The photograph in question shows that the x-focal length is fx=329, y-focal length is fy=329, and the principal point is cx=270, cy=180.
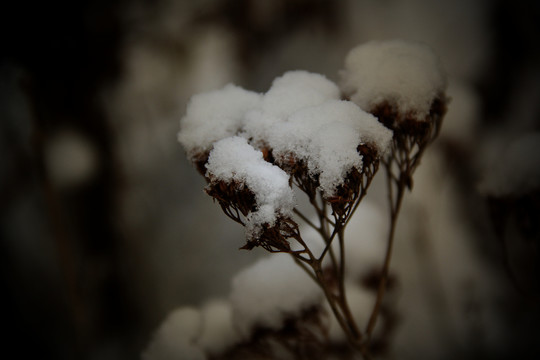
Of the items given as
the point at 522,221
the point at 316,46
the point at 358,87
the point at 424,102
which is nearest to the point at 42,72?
the point at 316,46

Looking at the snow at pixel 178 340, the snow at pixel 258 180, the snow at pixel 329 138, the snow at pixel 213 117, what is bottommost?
the snow at pixel 178 340

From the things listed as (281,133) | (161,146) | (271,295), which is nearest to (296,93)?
(281,133)

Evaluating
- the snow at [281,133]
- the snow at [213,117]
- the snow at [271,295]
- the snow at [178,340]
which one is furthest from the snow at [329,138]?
the snow at [178,340]

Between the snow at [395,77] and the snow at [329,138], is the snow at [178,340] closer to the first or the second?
the snow at [329,138]

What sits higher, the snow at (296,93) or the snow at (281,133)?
the snow at (296,93)

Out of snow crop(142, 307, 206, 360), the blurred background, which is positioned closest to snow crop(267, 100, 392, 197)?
the blurred background

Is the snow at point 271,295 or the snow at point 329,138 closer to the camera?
the snow at point 329,138

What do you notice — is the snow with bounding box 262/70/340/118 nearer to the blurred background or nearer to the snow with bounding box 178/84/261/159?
the snow with bounding box 178/84/261/159

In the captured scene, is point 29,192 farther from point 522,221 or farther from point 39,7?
point 522,221
